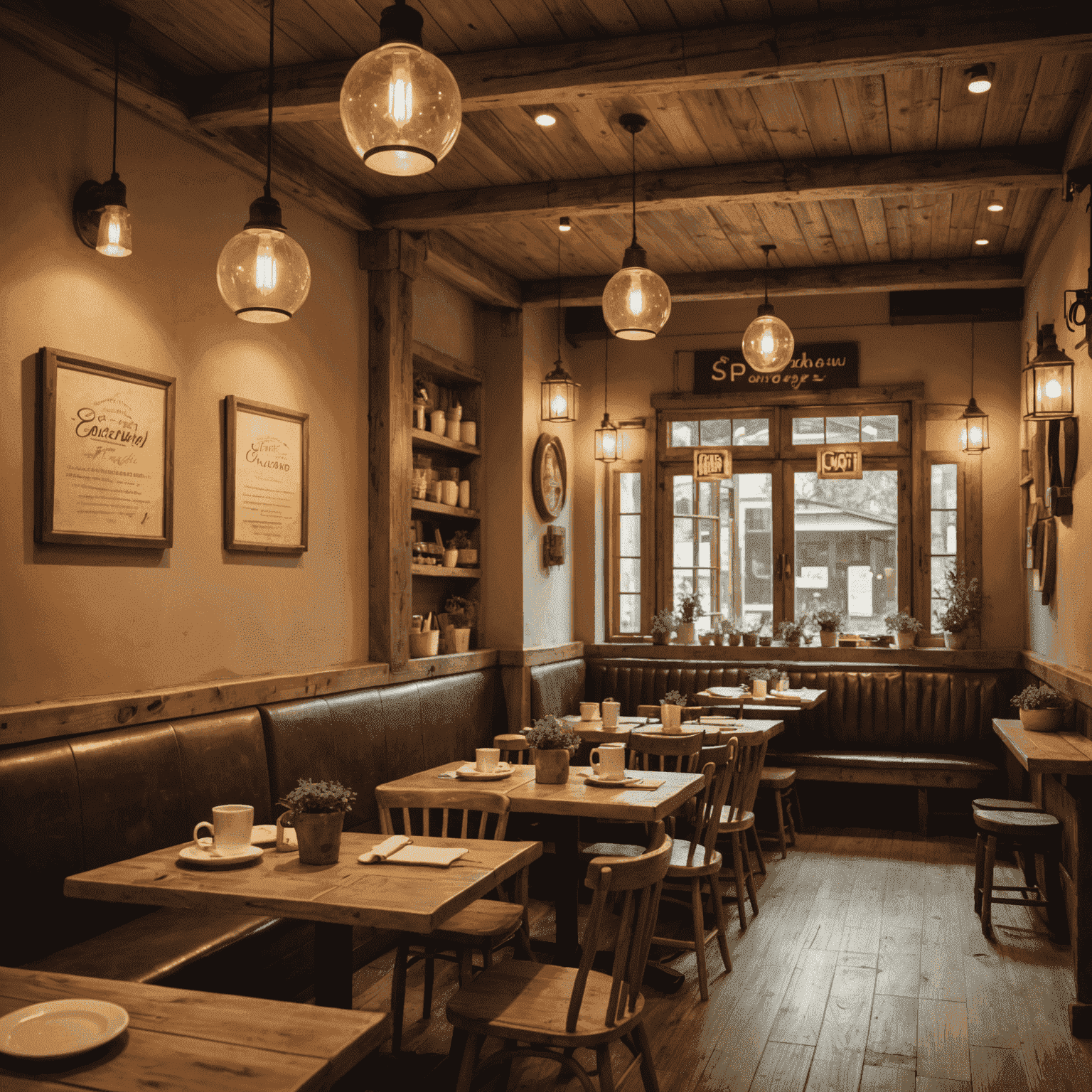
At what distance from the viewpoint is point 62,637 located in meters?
3.48

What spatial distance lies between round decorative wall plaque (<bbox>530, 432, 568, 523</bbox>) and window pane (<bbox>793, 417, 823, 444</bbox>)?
1.79 meters

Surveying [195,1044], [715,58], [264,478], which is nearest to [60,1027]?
[195,1044]

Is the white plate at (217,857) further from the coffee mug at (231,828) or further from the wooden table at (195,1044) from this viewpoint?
the wooden table at (195,1044)

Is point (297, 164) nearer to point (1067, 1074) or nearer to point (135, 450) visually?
point (135, 450)

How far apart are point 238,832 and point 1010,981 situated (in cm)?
312

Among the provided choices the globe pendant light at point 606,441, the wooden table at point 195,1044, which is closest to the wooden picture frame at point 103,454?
the wooden table at point 195,1044

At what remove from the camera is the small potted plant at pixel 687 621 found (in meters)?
7.81

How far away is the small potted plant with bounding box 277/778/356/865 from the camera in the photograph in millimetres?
2680

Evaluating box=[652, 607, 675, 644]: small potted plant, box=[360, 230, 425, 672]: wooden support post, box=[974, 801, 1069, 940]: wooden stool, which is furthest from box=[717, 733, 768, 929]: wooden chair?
box=[652, 607, 675, 644]: small potted plant

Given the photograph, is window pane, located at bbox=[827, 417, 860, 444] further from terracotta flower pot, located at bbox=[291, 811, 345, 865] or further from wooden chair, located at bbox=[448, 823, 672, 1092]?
terracotta flower pot, located at bbox=[291, 811, 345, 865]

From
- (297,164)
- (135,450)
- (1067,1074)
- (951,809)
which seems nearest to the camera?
(1067,1074)

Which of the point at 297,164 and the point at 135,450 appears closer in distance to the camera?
the point at 135,450

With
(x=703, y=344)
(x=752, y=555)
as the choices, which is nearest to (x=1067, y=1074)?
(x=752, y=555)

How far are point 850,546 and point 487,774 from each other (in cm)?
473
